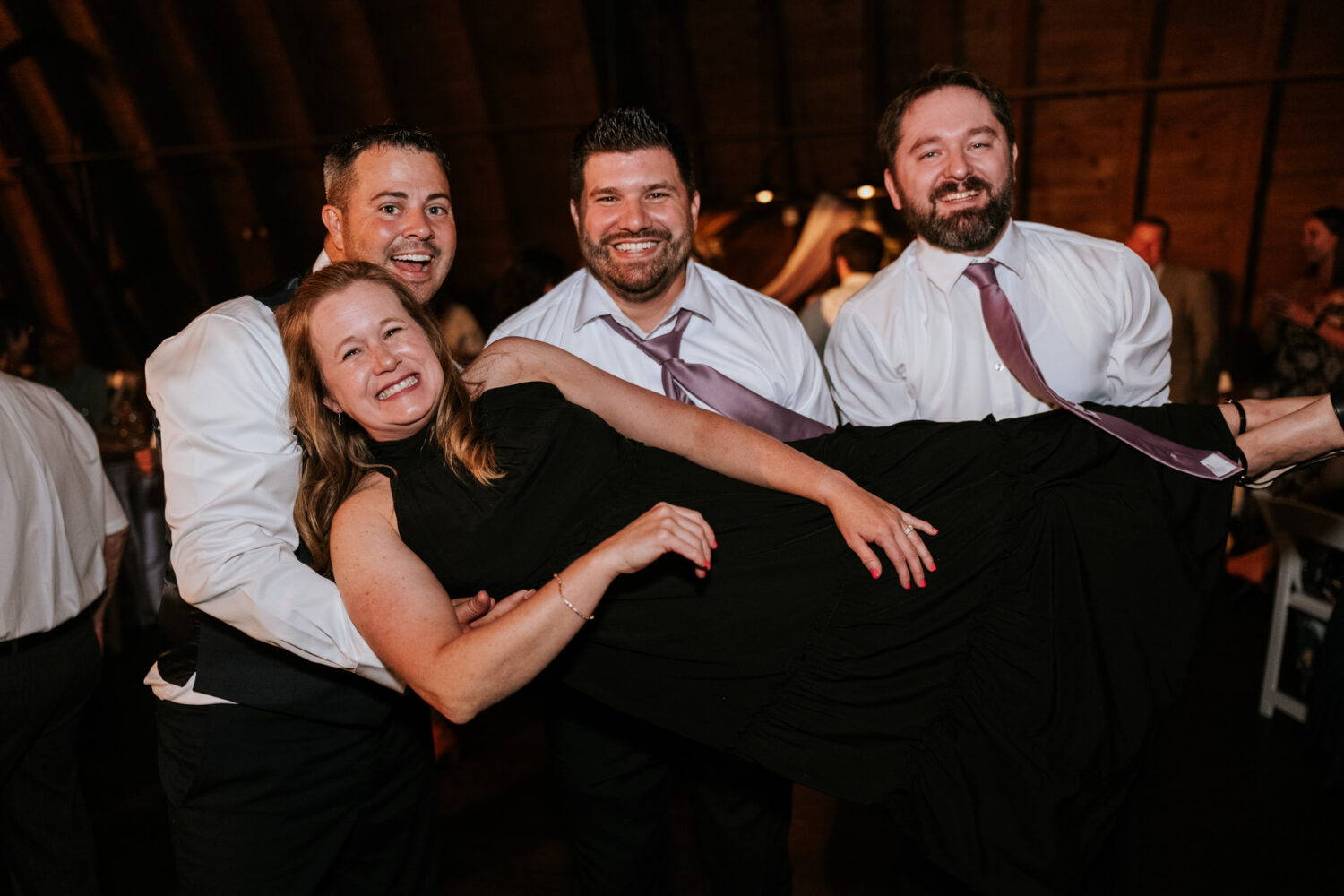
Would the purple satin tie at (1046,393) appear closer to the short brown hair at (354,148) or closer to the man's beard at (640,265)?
the man's beard at (640,265)

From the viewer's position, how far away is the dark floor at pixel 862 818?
271 centimetres

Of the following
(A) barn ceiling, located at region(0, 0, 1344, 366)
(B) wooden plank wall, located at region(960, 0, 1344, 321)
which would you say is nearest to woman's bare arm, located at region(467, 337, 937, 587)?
(A) barn ceiling, located at region(0, 0, 1344, 366)

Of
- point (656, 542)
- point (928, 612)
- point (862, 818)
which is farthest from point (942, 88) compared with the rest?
point (862, 818)

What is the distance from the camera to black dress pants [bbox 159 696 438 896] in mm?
1685

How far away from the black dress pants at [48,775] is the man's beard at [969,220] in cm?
234

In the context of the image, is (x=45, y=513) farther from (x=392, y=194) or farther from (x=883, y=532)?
(x=883, y=532)

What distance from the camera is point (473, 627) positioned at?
5.28ft

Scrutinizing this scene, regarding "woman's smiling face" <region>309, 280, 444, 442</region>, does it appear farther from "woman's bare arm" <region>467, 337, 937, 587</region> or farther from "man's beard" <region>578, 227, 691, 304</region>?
"man's beard" <region>578, 227, 691, 304</region>

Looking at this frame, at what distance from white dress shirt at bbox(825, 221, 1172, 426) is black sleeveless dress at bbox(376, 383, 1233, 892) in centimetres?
48

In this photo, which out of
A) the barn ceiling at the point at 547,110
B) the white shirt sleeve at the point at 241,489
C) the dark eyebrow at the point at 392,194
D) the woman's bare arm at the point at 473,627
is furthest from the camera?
the barn ceiling at the point at 547,110

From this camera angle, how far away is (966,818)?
164cm

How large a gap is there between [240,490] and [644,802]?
1.14 m

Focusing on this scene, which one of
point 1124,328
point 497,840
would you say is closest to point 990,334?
point 1124,328

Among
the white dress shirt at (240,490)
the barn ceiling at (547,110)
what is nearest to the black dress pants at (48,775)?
the white dress shirt at (240,490)
